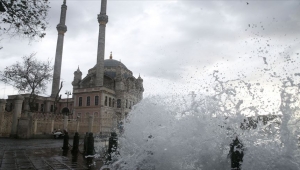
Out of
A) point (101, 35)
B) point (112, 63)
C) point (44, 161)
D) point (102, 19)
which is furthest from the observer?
point (112, 63)

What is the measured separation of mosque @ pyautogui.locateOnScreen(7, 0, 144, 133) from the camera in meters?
36.2

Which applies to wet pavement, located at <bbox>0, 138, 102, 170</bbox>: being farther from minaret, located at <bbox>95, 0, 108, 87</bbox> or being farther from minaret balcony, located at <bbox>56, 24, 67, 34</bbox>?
minaret balcony, located at <bbox>56, 24, 67, 34</bbox>

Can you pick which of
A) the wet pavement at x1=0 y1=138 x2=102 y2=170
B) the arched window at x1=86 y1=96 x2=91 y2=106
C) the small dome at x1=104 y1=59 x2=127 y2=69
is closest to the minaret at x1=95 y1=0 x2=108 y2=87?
the arched window at x1=86 y1=96 x2=91 y2=106

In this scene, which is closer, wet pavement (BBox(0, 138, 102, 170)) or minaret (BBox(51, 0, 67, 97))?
wet pavement (BBox(0, 138, 102, 170))

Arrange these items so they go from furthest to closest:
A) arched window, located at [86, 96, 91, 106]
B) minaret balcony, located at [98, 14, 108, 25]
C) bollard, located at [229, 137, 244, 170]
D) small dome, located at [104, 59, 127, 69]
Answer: small dome, located at [104, 59, 127, 69]
arched window, located at [86, 96, 91, 106]
minaret balcony, located at [98, 14, 108, 25]
bollard, located at [229, 137, 244, 170]

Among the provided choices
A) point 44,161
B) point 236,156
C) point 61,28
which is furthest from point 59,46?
point 236,156

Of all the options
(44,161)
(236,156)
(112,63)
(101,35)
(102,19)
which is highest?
(102,19)

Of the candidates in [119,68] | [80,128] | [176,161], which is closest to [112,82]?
[119,68]

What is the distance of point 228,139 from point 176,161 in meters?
1.26

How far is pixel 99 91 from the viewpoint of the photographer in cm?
3700

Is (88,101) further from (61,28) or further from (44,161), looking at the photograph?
(44,161)

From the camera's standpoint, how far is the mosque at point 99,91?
119 feet

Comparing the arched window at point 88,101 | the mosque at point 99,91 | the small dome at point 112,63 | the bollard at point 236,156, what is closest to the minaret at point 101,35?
the mosque at point 99,91

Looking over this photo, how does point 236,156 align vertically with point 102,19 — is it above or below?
below
